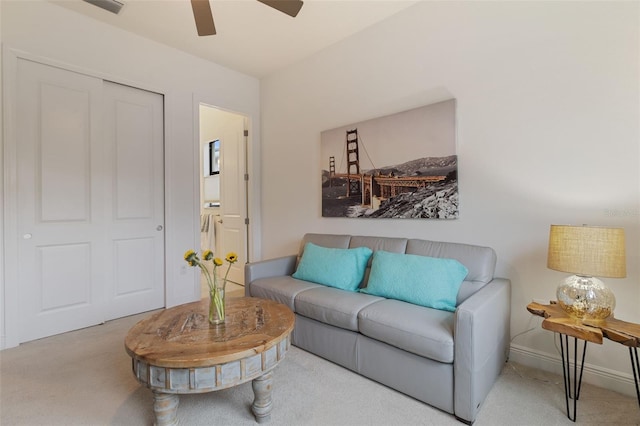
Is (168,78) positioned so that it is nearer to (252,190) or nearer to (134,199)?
(134,199)

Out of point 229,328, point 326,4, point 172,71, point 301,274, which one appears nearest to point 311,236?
point 301,274

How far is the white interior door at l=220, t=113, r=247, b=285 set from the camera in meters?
4.16

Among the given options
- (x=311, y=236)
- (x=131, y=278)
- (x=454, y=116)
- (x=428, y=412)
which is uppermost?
(x=454, y=116)

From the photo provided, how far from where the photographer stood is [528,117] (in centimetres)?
206

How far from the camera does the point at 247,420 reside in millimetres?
Result: 1562

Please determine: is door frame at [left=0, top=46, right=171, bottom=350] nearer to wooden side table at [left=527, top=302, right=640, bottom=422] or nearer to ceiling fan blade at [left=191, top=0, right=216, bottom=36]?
ceiling fan blade at [left=191, top=0, right=216, bottom=36]

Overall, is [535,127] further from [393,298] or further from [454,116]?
[393,298]

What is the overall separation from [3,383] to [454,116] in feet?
11.6

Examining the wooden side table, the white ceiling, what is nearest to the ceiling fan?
the white ceiling

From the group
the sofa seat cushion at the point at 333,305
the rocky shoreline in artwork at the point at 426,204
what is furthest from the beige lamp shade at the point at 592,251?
the sofa seat cushion at the point at 333,305

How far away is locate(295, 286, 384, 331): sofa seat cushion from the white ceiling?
2359mm

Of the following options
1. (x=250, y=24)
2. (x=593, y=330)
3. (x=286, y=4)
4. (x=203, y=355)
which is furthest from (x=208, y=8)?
(x=593, y=330)

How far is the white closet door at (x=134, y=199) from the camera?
9.73 feet

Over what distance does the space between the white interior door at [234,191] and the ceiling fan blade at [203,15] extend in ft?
6.72
